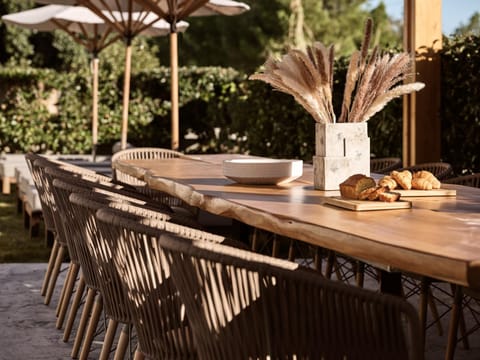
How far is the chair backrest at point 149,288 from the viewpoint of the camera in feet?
7.63

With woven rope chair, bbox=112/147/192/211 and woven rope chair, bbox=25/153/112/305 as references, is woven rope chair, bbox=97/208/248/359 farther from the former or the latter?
woven rope chair, bbox=112/147/192/211

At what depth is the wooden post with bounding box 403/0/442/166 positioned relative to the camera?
256 inches

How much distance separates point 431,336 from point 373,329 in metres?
2.42

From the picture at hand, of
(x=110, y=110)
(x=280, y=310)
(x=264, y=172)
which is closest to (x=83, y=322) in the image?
(x=264, y=172)

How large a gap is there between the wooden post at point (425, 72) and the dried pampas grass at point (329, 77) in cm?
324

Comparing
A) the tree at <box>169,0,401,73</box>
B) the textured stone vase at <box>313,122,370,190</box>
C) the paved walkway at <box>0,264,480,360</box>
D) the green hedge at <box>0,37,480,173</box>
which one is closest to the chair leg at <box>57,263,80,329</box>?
the paved walkway at <box>0,264,480,360</box>

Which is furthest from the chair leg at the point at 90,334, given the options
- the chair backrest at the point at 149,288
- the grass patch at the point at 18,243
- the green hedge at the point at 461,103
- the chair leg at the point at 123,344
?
the green hedge at the point at 461,103

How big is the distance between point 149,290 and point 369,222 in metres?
0.69

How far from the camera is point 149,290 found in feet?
7.81

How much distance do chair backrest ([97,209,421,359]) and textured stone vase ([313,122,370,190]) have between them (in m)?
1.39

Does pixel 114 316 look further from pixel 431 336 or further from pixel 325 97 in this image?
pixel 431 336

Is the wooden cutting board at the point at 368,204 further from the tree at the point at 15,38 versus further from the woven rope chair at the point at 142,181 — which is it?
the tree at the point at 15,38

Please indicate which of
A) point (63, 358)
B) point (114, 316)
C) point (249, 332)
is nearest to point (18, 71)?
point (63, 358)

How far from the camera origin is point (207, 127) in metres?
13.6
